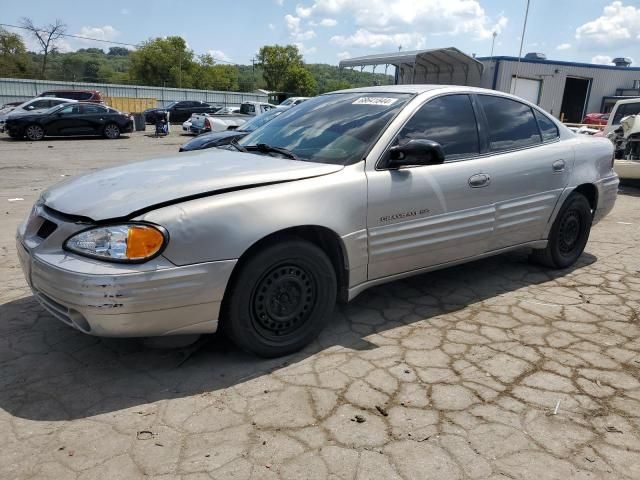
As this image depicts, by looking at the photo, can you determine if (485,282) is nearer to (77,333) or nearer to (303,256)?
(303,256)

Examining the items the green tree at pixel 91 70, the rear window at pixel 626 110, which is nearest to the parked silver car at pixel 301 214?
the rear window at pixel 626 110

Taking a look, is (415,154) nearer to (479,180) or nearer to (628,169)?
(479,180)

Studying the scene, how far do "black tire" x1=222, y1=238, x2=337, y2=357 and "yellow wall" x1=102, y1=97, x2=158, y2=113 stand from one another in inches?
1402

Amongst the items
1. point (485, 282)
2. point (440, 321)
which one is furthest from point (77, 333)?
point (485, 282)

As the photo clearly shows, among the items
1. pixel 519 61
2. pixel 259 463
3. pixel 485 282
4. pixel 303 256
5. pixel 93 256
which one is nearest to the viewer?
pixel 259 463

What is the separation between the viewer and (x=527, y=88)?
28.8 meters

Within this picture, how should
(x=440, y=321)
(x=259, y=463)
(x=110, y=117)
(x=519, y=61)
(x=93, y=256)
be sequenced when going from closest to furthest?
(x=259, y=463), (x=93, y=256), (x=440, y=321), (x=110, y=117), (x=519, y=61)

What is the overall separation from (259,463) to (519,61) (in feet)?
96.0

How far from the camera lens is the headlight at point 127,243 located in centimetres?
253

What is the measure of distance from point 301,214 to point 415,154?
0.87m

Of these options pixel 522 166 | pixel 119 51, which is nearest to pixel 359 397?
pixel 522 166

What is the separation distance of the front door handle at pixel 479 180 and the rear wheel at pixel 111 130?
1941 centimetres

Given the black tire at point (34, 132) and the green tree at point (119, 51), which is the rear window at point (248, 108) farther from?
the green tree at point (119, 51)

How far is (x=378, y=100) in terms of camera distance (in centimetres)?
377
